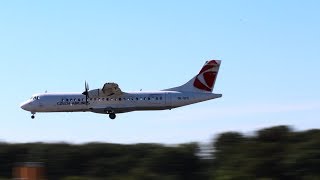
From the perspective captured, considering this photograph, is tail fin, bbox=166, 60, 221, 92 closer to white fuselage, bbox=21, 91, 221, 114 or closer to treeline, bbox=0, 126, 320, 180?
white fuselage, bbox=21, 91, 221, 114

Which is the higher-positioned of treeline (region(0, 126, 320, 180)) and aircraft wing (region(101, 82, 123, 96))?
aircraft wing (region(101, 82, 123, 96))

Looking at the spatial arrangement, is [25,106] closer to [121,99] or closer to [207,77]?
[121,99]

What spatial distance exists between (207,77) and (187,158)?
26.1 feet

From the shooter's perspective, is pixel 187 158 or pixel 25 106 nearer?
pixel 187 158

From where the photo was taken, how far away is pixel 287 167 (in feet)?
170

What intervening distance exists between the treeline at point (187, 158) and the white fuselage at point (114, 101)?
535cm

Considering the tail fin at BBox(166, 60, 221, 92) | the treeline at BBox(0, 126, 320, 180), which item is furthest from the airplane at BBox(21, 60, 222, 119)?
the treeline at BBox(0, 126, 320, 180)

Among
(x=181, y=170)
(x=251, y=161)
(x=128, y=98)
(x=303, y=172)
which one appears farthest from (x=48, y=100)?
(x=303, y=172)

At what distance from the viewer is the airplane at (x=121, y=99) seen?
65000 millimetres

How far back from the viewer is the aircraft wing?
2635 inches

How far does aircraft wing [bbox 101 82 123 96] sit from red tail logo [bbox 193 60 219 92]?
7.12 metres

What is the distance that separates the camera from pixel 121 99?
219ft

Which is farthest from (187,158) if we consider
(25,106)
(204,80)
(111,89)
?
(25,106)

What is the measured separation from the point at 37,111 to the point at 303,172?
29637 millimetres
